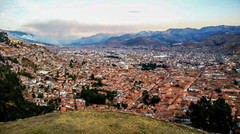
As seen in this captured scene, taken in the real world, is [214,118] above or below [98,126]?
below

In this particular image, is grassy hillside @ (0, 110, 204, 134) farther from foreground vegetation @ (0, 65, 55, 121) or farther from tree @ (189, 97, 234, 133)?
foreground vegetation @ (0, 65, 55, 121)

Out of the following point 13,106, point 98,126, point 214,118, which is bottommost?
point 13,106

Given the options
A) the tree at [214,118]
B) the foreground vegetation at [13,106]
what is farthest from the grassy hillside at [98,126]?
the foreground vegetation at [13,106]

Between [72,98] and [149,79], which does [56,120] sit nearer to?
[72,98]

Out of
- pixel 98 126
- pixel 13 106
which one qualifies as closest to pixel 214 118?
pixel 98 126

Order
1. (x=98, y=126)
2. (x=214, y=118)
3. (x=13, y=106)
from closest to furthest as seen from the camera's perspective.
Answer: (x=98, y=126) < (x=214, y=118) < (x=13, y=106)

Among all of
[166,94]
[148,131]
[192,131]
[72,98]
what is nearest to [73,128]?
[148,131]

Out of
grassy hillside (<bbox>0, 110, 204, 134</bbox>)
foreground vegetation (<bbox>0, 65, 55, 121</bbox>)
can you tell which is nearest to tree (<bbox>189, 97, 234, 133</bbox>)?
grassy hillside (<bbox>0, 110, 204, 134</bbox>)

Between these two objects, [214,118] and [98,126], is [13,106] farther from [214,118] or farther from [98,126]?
[214,118]

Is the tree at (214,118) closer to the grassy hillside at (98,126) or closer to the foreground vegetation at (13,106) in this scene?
the grassy hillside at (98,126)
